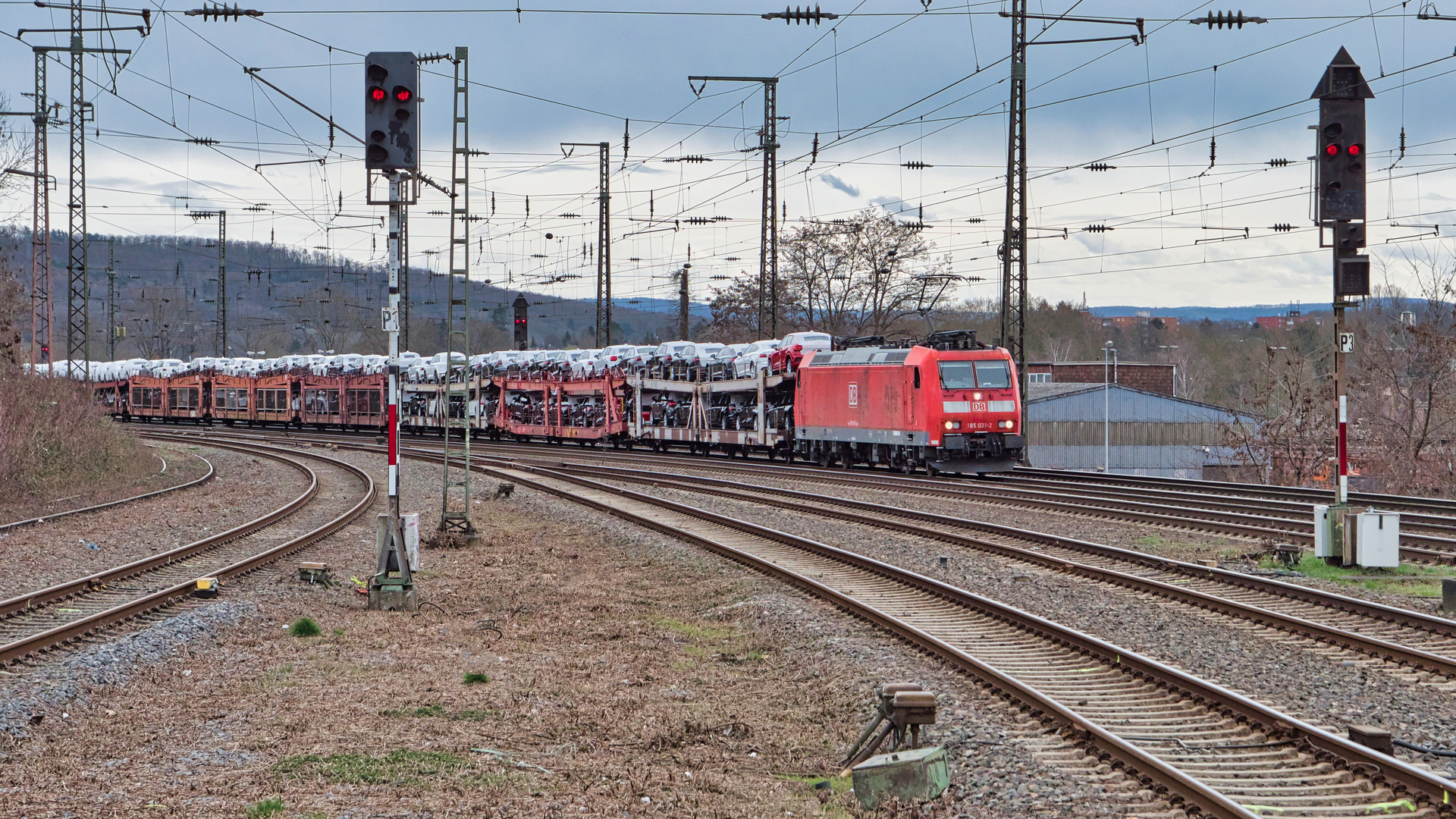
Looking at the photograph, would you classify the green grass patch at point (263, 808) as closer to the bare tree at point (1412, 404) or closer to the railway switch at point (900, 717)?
the railway switch at point (900, 717)

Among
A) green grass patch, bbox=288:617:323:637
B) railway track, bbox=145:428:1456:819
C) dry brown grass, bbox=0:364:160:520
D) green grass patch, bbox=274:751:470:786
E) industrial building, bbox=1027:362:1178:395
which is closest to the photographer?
railway track, bbox=145:428:1456:819

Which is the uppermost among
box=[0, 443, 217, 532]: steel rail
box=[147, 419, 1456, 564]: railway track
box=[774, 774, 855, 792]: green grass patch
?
box=[147, 419, 1456, 564]: railway track

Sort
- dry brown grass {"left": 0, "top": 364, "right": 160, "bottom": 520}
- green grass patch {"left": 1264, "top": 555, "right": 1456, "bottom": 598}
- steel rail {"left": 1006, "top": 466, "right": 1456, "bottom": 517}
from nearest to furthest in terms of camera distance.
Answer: green grass patch {"left": 1264, "top": 555, "right": 1456, "bottom": 598} < steel rail {"left": 1006, "top": 466, "right": 1456, "bottom": 517} < dry brown grass {"left": 0, "top": 364, "right": 160, "bottom": 520}

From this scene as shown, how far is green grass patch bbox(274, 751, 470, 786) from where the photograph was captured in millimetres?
7582

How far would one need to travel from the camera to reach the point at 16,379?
31.7 metres

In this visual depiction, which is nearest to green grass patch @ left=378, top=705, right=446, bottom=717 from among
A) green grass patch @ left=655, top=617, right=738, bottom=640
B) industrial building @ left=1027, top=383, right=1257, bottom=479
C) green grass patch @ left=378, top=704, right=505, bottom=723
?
green grass patch @ left=378, top=704, right=505, bottom=723

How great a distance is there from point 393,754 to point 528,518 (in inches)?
688

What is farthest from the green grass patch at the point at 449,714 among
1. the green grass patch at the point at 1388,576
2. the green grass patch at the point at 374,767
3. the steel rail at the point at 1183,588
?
the green grass patch at the point at 1388,576

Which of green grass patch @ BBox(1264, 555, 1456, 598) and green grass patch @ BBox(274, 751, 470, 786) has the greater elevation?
green grass patch @ BBox(1264, 555, 1456, 598)

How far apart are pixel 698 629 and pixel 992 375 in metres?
20.2

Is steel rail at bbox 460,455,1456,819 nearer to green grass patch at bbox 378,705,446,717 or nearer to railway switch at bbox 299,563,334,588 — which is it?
green grass patch at bbox 378,705,446,717

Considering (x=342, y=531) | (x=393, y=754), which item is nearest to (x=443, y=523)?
(x=342, y=531)

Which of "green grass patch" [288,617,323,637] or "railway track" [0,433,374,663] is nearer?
"railway track" [0,433,374,663]

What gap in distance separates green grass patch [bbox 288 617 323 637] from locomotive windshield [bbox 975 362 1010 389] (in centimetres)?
2197
